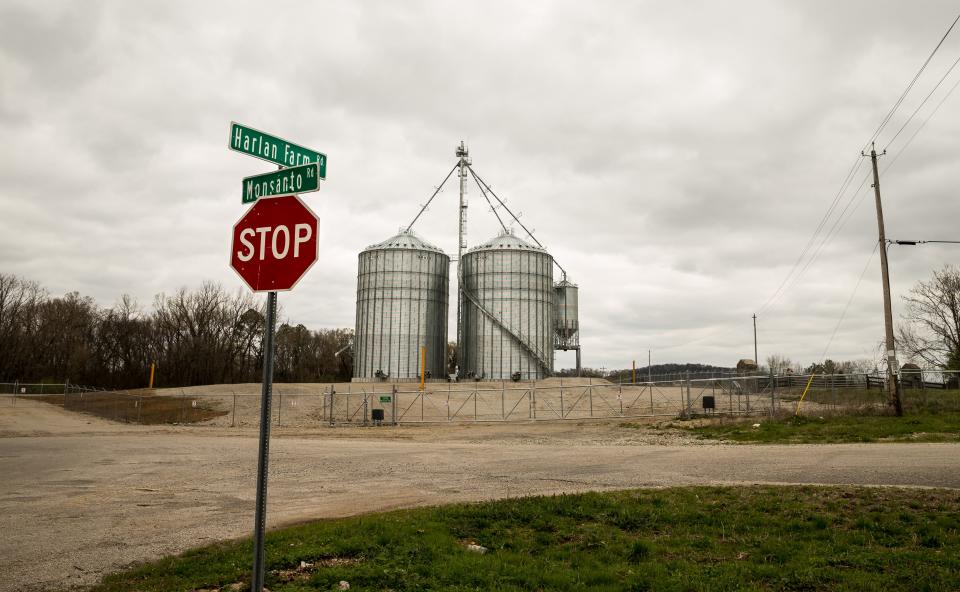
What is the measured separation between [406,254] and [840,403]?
1489 inches

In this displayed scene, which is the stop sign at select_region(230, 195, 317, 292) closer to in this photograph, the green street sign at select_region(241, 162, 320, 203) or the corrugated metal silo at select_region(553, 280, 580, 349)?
the green street sign at select_region(241, 162, 320, 203)

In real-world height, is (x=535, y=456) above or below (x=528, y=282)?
below

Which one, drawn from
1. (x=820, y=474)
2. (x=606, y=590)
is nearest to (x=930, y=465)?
(x=820, y=474)

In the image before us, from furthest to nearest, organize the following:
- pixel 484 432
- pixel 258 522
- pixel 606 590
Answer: pixel 484 432 < pixel 606 590 < pixel 258 522

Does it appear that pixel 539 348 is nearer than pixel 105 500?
No

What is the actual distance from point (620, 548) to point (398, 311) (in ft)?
175

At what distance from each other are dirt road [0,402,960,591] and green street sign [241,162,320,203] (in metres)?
4.75

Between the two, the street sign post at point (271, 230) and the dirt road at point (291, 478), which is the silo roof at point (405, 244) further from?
the street sign post at point (271, 230)

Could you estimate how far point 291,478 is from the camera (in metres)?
16.4

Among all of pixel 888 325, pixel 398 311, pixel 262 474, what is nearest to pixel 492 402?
pixel 398 311

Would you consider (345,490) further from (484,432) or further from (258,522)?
(484,432)

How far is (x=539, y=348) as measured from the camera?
61094 mm

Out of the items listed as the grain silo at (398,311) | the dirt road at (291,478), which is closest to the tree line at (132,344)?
the grain silo at (398,311)

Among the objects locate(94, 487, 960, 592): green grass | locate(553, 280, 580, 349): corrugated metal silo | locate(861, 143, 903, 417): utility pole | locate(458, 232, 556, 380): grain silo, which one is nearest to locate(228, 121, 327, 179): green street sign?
locate(94, 487, 960, 592): green grass
